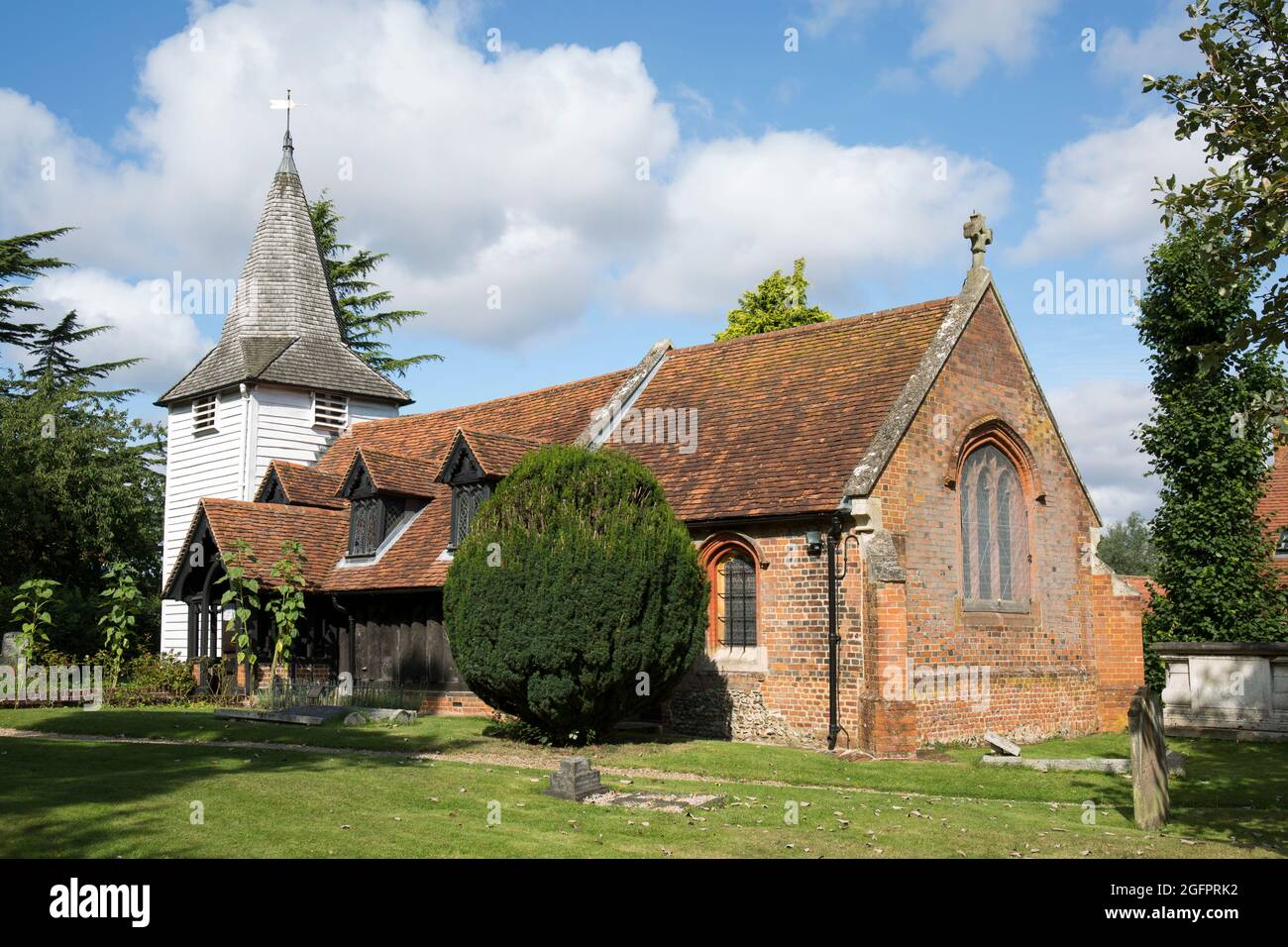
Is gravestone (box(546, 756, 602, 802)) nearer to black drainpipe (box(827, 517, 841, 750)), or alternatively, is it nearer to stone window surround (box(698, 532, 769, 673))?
black drainpipe (box(827, 517, 841, 750))

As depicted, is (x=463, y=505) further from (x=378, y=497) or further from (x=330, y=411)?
(x=330, y=411)

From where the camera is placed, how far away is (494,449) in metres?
22.9

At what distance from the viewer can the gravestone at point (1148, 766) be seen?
1155 centimetres

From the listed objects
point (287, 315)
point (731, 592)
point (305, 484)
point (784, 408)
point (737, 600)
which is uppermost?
point (287, 315)

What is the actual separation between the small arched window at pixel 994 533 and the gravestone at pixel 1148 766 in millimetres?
8013

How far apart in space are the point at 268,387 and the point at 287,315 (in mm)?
2798

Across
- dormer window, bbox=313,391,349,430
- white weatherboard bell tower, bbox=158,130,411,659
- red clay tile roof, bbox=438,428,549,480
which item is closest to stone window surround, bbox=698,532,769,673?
red clay tile roof, bbox=438,428,549,480

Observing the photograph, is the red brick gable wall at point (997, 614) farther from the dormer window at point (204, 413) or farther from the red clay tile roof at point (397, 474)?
the dormer window at point (204, 413)

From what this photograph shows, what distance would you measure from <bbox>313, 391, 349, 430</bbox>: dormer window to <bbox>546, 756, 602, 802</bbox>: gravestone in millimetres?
22227

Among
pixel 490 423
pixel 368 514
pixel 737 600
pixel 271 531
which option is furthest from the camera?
pixel 490 423

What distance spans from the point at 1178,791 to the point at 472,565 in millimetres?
10169

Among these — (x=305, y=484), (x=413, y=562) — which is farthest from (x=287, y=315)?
(x=413, y=562)
